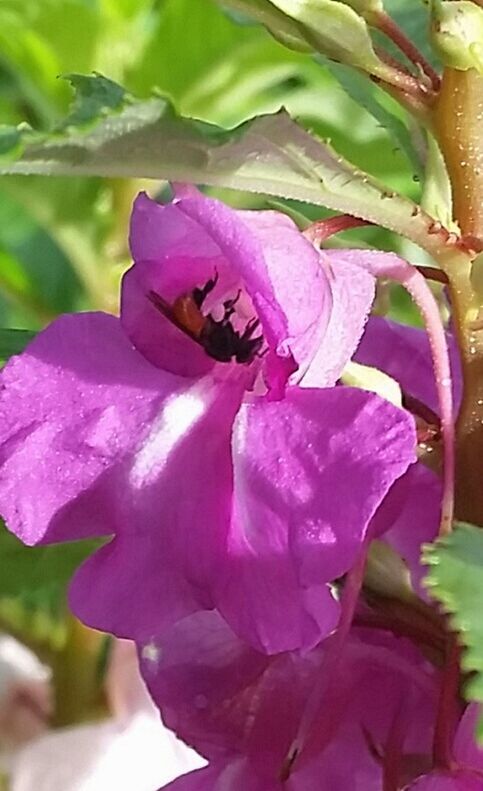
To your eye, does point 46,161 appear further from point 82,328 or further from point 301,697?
point 301,697

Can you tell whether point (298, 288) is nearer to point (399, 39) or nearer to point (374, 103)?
point (399, 39)

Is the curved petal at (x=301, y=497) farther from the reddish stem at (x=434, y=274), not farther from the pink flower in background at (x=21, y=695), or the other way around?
the pink flower in background at (x=21, y=695)

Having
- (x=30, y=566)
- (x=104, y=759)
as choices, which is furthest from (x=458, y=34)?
(x=104, y=759)

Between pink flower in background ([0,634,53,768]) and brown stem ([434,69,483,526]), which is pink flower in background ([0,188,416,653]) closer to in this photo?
brown stem ([434,69,483,526])

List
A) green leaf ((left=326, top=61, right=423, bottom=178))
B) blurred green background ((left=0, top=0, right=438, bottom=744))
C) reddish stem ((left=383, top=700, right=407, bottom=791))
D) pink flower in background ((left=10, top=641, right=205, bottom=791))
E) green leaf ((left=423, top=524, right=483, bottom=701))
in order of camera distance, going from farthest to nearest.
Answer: blurred green background ((left=0, top=0, right=438, bottom=744)) → pink flower in background ((left=10, top=641, right=205, bottom=791)) → green leaf ((left=326, top=61, right=423, bottom=178)) → reddish stem ((left=383, top=700, right=407, bottom=791)) → green leaf ((left=423, top=524, right=483, bottom=701))

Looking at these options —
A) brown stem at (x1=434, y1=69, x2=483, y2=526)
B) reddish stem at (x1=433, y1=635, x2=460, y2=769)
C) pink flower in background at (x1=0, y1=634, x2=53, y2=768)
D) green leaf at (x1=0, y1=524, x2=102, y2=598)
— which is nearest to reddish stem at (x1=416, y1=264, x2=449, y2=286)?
brown stem at (x1=434, y1=69, x2=483, y2=526)

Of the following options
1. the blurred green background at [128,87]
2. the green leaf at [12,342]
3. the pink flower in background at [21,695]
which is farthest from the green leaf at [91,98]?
the pink flower in background at [21,695]
